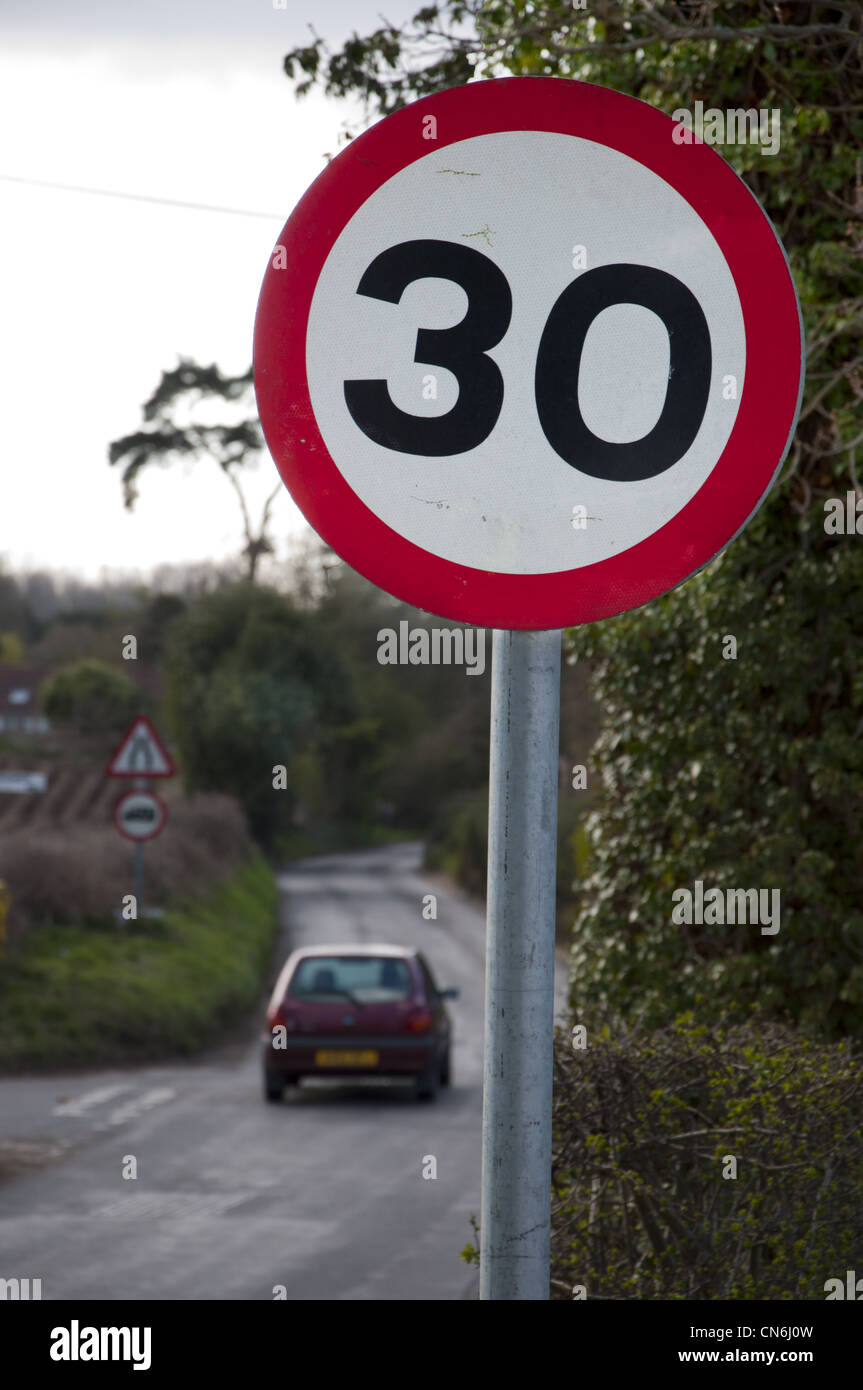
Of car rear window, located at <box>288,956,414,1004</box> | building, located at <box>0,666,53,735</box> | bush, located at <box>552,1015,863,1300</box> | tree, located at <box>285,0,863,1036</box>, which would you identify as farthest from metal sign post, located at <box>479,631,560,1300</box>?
building, located at <box>0,666,53,735</box>

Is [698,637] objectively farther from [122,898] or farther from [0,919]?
[122,898]

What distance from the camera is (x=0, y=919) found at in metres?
16.5

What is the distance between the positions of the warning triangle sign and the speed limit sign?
14576 millimetres

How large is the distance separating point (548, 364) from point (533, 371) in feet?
0.06

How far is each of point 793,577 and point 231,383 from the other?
125 ft

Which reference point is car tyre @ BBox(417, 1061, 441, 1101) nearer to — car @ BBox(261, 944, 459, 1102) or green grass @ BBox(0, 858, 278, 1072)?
car @ BBox(261, 944, 459, 1102)

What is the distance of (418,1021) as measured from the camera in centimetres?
1404

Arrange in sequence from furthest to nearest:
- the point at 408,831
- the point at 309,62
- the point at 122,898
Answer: the point at 408,831, the point at 122,898, the point at 309,62

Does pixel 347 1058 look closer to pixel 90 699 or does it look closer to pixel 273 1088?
pixel 273 1088

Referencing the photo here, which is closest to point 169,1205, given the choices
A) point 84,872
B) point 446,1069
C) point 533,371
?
point 446,1069

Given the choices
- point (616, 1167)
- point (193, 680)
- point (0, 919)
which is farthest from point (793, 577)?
point (193, 680)
